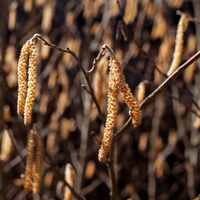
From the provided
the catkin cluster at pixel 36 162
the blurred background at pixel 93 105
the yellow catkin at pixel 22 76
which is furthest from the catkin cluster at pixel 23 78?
the blurred background at pixel 93 105

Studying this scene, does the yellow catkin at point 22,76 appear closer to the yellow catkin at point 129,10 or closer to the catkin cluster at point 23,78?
the catkin cluster at point 23,78

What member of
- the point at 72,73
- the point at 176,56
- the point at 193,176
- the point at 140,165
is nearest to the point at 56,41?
the point at 72,73

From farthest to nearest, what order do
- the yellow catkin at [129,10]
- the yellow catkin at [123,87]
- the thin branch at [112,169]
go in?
the yellow catkin at [129,10] < the thin branch at [112,169] < the yellow catkin at [123,87]

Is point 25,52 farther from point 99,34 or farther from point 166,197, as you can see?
point 166,197

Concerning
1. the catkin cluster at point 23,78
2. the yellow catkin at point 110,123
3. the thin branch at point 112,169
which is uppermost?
the catkin cluster at point 23,78

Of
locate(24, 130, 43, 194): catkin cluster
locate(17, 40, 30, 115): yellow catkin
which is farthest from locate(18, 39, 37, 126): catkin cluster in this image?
locate(24, 130, 43, 194): catkin cluster

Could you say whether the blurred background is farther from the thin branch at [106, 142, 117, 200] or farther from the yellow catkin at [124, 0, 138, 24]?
the thin branch at [106, 142, 117, 200]
